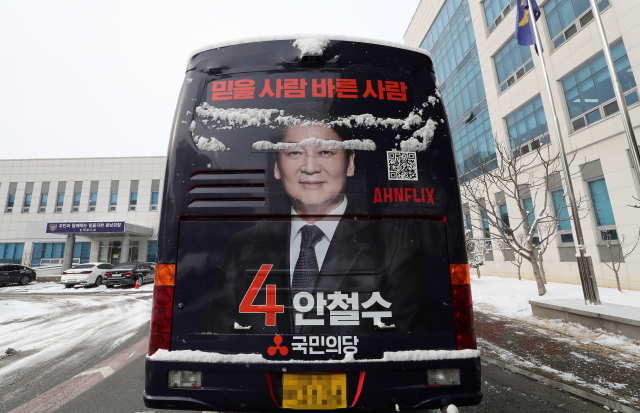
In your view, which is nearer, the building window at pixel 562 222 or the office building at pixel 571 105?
the office building at pixel 571 105

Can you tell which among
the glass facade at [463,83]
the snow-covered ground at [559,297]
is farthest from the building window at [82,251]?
the snow-covered ground at [559,297]

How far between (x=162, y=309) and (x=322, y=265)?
→ 3.92 feet

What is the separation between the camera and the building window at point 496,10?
56.6ft

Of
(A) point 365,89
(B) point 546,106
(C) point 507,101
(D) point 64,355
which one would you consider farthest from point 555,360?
(C) point 507,101

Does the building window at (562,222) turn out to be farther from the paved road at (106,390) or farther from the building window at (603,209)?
the paved road at (106,390)

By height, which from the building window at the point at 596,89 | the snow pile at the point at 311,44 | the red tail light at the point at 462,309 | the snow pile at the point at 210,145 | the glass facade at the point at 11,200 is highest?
the glass facade at the point at 11,200

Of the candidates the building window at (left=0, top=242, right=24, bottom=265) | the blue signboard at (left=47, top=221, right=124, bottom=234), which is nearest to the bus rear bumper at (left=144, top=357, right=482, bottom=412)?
the blue signboard at (left=47, top=221, right=124, bottom=234)

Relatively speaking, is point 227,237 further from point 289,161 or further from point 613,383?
point 613,383

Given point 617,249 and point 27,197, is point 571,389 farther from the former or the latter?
point 27,197

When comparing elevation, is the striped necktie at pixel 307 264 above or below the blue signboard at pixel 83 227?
below

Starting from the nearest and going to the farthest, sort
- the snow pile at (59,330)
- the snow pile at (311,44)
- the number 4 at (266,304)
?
the number 4 at (266,304) < the snow pile at (311,44) < the snow pile at (59,330)

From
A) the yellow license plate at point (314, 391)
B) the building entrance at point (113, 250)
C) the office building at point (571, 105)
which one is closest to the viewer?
the yellow license plate at point (314, 391)

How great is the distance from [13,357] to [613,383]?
8429 mm

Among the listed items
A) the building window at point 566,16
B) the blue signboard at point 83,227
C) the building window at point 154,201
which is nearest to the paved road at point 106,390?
the building window at point 566,16
